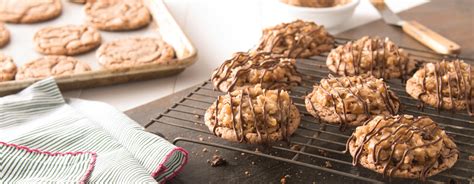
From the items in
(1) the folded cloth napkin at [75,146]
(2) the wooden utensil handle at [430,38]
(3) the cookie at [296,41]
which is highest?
(3) the cookie at [296,41]

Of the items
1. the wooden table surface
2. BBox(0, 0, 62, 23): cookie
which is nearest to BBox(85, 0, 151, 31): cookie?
BBox(0, 0, 62, 23): cookie

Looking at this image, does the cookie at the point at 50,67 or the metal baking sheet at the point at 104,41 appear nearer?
the metal baking sheet at the point at 104,41

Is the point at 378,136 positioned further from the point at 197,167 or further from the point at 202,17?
the point at 202,17

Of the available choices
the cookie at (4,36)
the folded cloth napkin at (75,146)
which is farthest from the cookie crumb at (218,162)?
the cookie at (4,36)

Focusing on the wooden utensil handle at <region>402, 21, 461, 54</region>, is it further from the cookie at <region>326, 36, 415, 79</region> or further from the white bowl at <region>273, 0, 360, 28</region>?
the cookie at <region>326, 36, 415, 79</region>

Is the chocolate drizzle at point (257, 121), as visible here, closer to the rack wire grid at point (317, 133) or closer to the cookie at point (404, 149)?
the rack wire grid at point (317, 133)

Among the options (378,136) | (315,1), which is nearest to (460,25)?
(315,1)
